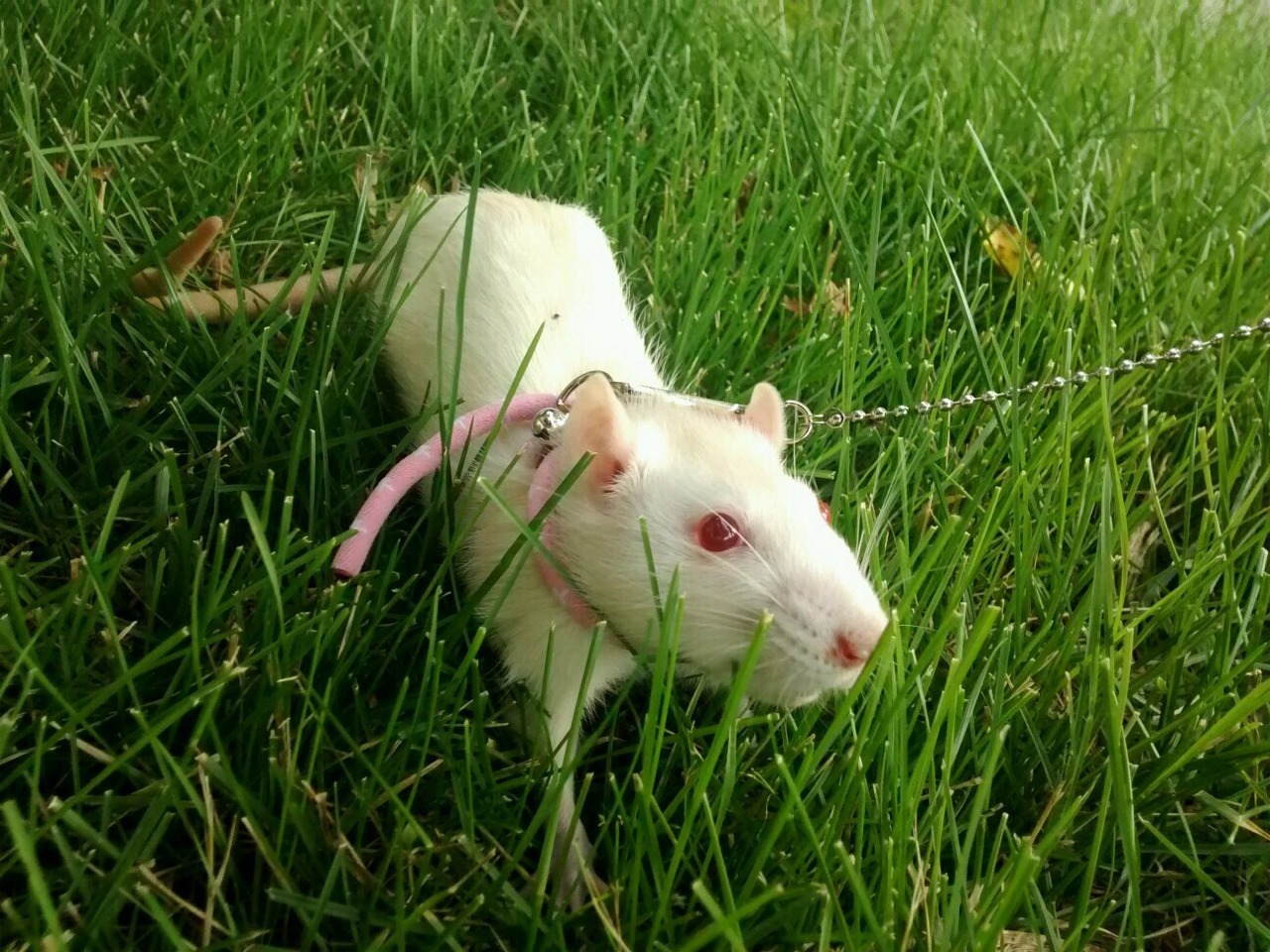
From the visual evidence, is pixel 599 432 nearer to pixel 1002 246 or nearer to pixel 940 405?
pixel 940 405

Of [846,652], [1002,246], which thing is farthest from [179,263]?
[1002,246]

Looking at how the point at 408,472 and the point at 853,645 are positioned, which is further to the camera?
the point at 408,472

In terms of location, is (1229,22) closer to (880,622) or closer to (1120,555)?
(1120,555)

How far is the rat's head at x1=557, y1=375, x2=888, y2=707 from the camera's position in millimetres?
1294

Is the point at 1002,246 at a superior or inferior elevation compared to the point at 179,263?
superior

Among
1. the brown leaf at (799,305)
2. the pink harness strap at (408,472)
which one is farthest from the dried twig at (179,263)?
the brown leaf at (799,305)

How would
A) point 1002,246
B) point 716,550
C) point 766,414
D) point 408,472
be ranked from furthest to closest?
point 1002,246
point 766,414
point 408,472
point 716,550

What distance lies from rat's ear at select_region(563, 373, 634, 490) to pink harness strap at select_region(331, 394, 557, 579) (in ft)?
0.48

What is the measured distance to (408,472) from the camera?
1.47 metres

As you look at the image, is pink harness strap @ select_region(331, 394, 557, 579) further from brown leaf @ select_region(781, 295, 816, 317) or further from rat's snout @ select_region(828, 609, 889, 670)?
brown leaf @ select_region(781, 295, 816, 317)

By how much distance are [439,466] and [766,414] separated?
50cm

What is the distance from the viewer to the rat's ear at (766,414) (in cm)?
160

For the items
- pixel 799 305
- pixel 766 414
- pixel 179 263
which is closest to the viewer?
pixel 766 414

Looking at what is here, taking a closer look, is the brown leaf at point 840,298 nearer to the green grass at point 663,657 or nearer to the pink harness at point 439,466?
the green grass at point 663,657
